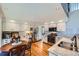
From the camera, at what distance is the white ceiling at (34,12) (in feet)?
5.76

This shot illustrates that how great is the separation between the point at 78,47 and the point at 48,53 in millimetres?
434

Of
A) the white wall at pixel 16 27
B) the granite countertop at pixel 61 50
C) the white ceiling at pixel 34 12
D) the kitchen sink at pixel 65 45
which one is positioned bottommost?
the granite countertop at pixel 61 50

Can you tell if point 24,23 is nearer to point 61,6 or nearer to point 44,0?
point 44,0

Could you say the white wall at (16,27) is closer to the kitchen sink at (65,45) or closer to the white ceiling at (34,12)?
the white ceiling at (34,12)

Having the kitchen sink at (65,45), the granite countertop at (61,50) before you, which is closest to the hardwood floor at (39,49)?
the granite countertop at (61,50)

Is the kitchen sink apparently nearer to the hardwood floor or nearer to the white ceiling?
the hardwood floor

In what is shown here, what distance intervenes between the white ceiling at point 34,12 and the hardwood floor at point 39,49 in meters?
0.31

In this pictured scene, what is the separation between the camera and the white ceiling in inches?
69.1

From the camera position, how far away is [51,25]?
69.3 inches

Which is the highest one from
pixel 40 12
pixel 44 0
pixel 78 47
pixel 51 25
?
pixel 44 0

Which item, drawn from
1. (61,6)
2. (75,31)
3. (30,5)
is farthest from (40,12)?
(75,31)

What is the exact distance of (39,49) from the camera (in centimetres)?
177

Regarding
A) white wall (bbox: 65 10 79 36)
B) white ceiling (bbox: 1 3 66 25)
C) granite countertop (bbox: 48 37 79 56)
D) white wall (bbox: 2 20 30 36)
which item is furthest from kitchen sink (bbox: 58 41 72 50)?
white wall (bbox: 2 20 30 36)

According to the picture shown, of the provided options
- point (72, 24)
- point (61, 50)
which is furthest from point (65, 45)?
point (72, 24)
